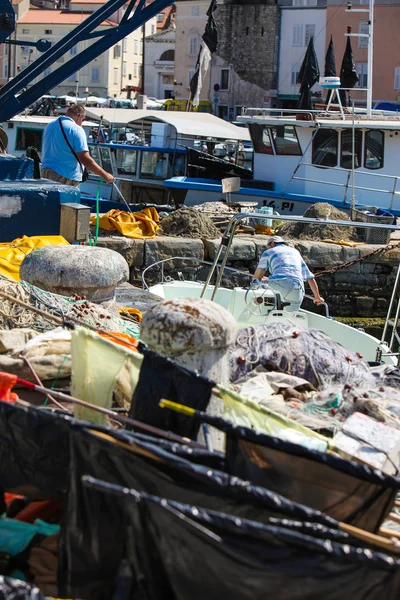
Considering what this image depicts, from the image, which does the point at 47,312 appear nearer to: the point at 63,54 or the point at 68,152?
the point at 68,152

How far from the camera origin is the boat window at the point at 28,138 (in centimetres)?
2077

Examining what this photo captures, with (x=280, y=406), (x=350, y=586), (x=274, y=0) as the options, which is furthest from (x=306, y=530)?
(x=274, y=0)

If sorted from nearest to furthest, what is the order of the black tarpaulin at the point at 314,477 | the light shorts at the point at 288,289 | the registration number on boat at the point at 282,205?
the black tarpaulin at the point at 314,477, the light shorts at the point at 288,289, the registration number on boat at the point at 282,205

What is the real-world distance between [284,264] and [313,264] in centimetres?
442

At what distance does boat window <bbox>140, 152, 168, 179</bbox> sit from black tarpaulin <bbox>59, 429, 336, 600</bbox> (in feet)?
52.9

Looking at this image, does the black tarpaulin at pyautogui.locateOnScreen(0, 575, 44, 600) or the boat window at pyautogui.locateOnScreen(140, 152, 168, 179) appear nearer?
the black tarpaulin at pyautogui.locateOnScreen(0, 575, 44, 600)

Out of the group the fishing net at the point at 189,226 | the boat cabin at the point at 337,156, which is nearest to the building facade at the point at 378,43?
the boat cabin at the point at 337,156

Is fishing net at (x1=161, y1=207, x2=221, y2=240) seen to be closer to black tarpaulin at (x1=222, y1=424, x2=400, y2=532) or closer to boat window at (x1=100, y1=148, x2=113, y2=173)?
boat window at (x1=100, y1=148, x2=113, y2=173)

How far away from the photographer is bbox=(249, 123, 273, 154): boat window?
58.0ft

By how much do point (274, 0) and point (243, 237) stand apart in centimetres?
3814

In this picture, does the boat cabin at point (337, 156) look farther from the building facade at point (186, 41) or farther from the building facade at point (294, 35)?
the building facade at point (186, 41)

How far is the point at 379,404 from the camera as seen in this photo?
4711 mm

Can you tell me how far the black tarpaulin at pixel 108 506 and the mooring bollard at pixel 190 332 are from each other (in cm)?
117

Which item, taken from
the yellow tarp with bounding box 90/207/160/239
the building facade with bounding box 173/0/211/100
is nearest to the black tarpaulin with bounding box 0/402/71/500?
the yellow tarp with bounding box 90/207/160/239
